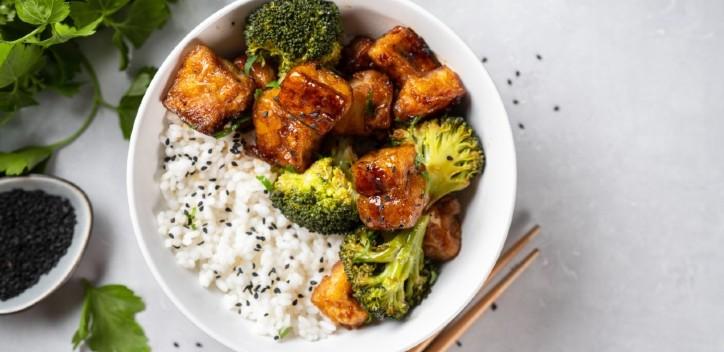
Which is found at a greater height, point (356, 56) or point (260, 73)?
point (356, 56)

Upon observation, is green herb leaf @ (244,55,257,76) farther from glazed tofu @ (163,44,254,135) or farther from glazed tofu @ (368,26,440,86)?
glazed tofu @ (368,26,440,86)

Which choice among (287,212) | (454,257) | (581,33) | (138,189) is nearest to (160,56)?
(138,189)

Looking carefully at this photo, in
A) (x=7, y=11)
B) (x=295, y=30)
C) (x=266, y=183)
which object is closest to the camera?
(x=295, y=30)

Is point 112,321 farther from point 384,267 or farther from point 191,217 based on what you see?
point 384,267

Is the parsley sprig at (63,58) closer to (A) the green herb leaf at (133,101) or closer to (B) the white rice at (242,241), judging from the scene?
(A) the green herb leaf at (133,101)

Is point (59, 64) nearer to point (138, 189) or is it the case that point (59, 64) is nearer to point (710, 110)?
point (138, 189)

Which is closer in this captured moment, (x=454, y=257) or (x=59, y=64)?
(x=454, y=257)

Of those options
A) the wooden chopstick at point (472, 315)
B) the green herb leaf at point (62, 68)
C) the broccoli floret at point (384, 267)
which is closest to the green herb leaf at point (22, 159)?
the green herb leaf at point (62, 68)

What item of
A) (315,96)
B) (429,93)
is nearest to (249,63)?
(315,96)
